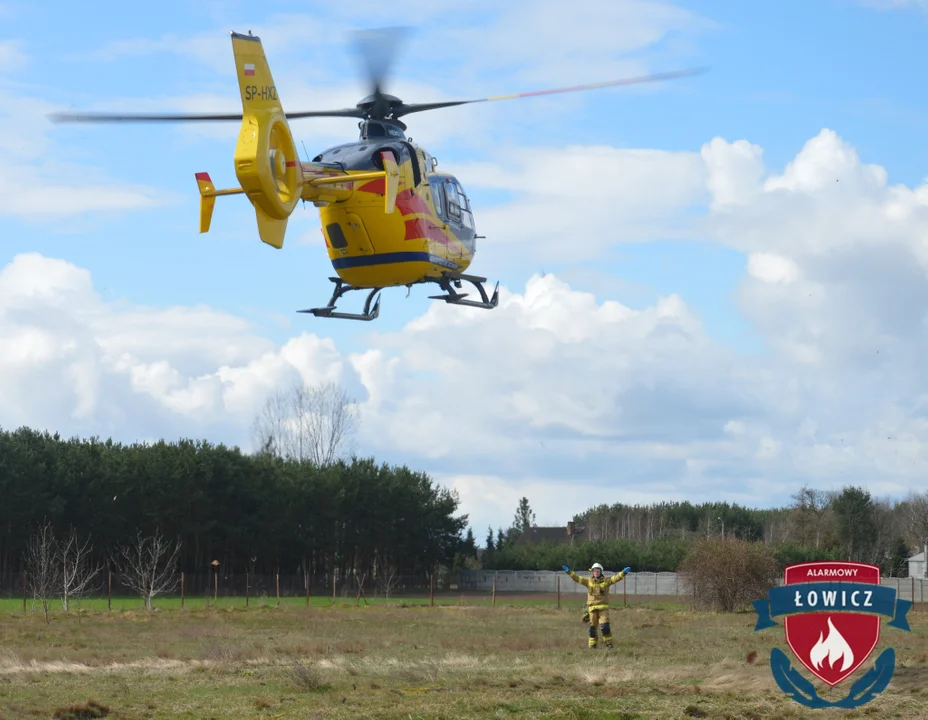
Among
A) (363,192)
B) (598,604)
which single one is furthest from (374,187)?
(598,604)

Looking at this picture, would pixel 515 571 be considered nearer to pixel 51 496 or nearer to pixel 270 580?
pixel 270 580

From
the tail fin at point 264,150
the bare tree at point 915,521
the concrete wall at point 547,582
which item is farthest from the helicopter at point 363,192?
the bare tree at point 915,521

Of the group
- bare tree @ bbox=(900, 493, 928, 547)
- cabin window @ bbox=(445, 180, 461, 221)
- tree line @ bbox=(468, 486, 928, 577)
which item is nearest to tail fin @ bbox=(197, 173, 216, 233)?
cabin window @ bbox=(445, 180, 461, 221)

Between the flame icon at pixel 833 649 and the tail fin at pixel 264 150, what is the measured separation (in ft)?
36.9

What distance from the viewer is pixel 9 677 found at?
1961 cm

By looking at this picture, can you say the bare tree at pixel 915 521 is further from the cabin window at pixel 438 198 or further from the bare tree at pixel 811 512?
the cabin window at pixel 438 198

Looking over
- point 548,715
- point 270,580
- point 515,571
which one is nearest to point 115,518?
point 270,580

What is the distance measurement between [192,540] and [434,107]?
48897 millimetres

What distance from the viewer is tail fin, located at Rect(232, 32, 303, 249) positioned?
19.4 metres

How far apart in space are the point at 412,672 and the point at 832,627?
835cm

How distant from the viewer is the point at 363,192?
24016 mm

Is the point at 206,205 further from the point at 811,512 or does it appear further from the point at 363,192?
the point at 811,512

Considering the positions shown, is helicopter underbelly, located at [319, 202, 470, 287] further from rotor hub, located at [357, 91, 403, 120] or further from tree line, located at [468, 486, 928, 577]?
tree line, located at [468, 486, 928, 577]

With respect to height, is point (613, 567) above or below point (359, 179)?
below
